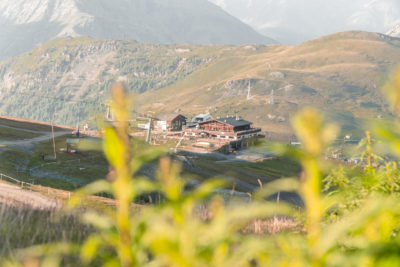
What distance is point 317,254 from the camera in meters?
1.86

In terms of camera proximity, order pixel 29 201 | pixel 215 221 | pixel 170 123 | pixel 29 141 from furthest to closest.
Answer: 1. pixel 170 123
2. pixel 29 141
3. pixel 29 201
4. pixel 215 221

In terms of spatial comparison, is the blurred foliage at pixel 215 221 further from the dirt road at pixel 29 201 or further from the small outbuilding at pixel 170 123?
the small outbuilding at pixel 170 123

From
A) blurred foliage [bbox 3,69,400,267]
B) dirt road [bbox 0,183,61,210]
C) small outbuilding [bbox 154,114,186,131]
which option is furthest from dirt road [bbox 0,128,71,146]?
blurred foliage [bbox 3,69,400,267]

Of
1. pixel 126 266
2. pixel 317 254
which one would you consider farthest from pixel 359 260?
pixel 126 266

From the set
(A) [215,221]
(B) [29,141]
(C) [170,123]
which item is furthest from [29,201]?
(C) [170,123]

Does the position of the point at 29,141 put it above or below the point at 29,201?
below

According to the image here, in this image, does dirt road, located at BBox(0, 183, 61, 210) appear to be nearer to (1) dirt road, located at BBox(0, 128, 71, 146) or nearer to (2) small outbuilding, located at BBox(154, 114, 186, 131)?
(1) dirt road, located at BBox(0, 128, 71, 146)

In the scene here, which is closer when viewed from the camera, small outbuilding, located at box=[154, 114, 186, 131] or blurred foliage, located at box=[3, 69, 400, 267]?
blurred foliage, located at box=[3, 69, 400, 267]

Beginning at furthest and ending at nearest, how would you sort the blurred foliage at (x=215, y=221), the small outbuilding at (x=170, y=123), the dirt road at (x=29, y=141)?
the small outbuilding at (x=170, y=123) → the dirt road at (x=29, y=141) → the blurred foliage at (x=215, y=221)

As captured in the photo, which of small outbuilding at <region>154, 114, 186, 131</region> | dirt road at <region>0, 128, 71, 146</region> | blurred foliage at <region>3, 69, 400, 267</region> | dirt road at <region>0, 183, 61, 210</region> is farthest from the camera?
small outbuilding at <region>154, 114, 186, 131</region>

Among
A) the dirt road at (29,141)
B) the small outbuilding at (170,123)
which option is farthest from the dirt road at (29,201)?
the small outbuilding at (170,123)

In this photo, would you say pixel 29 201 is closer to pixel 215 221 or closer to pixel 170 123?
pixel 215 221

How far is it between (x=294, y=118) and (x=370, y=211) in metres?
0.59

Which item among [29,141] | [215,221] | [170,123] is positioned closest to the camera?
[215,221]
